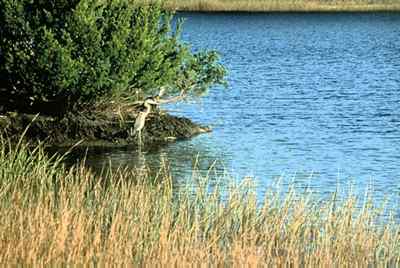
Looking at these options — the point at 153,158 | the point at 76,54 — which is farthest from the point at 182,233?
the point at 76,54

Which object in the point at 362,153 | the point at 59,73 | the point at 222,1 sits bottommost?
the point at 222,1

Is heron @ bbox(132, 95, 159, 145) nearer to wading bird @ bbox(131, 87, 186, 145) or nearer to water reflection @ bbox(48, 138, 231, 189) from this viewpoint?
wading bird @ bbox(131, 87, 186, 145)

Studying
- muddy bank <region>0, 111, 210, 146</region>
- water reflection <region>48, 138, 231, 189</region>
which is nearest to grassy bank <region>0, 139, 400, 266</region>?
water reflection <region>48, 138, 231, 189</region>

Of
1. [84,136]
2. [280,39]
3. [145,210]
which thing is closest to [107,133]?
[84,136]

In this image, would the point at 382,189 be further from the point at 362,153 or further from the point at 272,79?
the point at 272,79

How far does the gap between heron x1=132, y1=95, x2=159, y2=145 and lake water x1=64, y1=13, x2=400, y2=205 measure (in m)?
0.60

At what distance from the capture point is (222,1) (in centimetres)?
6825

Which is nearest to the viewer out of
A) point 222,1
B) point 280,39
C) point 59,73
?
point 59,73

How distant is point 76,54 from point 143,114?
5.20 feet

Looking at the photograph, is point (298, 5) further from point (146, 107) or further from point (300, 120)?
point (146, 107)

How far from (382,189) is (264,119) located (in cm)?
815

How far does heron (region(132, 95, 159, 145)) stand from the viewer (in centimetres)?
2014

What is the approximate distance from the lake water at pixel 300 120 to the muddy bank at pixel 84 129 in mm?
446

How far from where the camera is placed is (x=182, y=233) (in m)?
9.81
